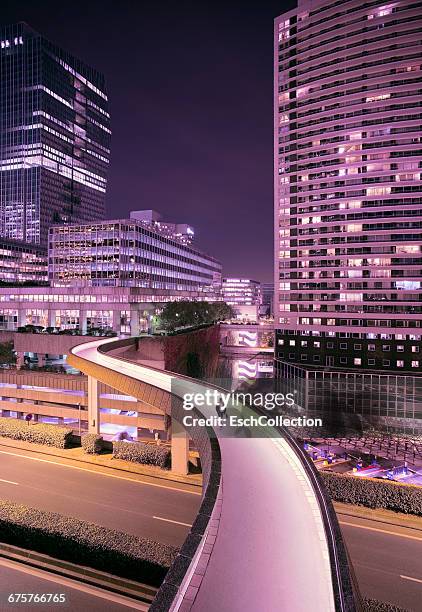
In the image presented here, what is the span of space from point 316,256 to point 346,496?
63.2 metres

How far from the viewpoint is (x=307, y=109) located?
259 ft

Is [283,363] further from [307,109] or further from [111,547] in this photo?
[111,547]

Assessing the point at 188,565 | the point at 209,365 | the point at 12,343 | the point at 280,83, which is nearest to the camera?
the point at 188,565

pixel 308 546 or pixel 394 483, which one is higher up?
pixel 308 546

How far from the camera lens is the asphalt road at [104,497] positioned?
1907cm

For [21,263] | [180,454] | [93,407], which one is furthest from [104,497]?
[21,263]

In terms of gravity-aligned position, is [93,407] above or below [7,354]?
below

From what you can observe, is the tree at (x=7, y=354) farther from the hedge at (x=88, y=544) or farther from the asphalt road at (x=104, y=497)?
the hedge at (x=88, y=544)

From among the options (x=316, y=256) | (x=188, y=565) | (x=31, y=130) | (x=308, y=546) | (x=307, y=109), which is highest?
(x=31, y=130)

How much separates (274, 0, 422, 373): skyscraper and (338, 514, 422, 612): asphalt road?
5868cm

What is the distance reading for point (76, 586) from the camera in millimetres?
13680

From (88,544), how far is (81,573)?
94 centimetres

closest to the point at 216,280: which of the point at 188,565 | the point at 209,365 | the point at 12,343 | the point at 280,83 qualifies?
the point at 209,365

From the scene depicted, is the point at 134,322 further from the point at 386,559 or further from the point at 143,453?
the point at 386,559
